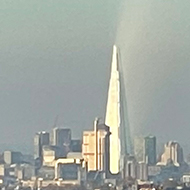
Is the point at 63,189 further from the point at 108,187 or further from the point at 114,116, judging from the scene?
the point at 114,116

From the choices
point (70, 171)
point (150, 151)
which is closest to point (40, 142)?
point (70, 171)

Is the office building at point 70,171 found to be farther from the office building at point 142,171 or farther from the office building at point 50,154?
the office building at point 142,171

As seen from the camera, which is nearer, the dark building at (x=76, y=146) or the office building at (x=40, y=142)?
the office building at (x=40, y=142)

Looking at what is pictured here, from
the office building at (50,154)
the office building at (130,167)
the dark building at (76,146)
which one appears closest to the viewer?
the office building at (130,167)

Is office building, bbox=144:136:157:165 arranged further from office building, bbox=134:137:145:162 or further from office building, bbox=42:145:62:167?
office building, bbox=42:145:62:167

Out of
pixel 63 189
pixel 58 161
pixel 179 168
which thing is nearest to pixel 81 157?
pixel 58 161

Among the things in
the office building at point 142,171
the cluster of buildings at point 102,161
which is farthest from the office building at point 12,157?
the office building at point 142,171

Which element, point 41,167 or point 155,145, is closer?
point 155,145

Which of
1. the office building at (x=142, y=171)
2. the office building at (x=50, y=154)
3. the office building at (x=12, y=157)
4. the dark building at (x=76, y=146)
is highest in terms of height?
the dark building at (x=76, y=146)
